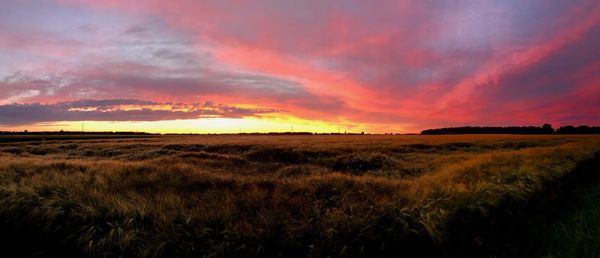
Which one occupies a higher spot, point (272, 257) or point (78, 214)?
point (78, 214)

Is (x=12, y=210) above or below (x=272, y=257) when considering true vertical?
above

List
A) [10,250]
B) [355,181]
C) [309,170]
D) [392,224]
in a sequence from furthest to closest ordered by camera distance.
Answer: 1. [309,170]
2. [355,181]
3. [392,224]
4. [10,250]

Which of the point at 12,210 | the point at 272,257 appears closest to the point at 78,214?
the point at 12,210

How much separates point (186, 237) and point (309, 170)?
508 inches

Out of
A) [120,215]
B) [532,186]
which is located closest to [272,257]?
[120,215]

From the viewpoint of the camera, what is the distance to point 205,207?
6.16 m

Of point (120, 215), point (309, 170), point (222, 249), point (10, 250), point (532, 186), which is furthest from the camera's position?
point (309, 170)

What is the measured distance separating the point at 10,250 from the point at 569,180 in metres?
15.2

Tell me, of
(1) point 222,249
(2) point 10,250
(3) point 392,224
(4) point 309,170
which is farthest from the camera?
(4) point 309,170

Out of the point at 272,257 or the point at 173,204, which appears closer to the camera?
the point at 272,257

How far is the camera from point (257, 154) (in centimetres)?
2441

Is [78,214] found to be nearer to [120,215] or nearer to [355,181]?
[120,215]

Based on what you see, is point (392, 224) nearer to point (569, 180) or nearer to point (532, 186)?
point (532, 186)

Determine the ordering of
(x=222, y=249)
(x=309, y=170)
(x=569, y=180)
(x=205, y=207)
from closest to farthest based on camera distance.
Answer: (x=222, y=249) → (x=205, y=207) → (x=569, y=180) → (x=309, y=170)
